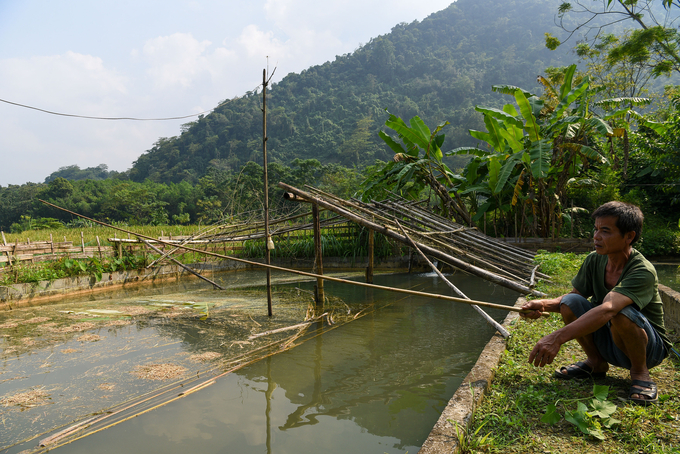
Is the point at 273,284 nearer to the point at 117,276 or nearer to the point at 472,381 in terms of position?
the point at 117,276

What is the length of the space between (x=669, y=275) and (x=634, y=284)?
677 cm

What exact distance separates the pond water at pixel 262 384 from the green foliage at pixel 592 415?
2.68ft

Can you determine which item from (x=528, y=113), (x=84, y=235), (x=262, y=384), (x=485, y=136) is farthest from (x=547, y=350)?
(x=84, y=235)

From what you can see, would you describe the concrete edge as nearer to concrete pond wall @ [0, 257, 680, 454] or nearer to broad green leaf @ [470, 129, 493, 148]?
concrete pond wall @ [0, 257, 680, 454]

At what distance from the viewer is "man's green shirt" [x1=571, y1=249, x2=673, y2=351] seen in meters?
1.86

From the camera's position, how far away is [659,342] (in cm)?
196

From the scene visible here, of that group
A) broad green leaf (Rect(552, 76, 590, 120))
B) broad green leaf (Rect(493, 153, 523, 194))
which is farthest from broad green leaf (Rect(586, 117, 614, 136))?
broad green leaf (Rect(493, 153, 523, 194))

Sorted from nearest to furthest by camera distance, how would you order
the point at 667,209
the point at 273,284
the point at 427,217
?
the point at 427,217, the point at 273,284, the point at 667,209

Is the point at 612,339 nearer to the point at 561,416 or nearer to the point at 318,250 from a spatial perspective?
the point at 561,416

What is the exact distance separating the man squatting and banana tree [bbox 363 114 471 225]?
7.38 meters

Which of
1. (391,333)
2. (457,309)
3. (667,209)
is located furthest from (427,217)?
(667,209)

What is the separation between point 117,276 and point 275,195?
56.9 feet

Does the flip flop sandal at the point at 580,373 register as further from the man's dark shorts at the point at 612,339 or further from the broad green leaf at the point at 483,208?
the broad green leaf at the point at 483,208

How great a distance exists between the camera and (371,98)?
5244 centimetres
